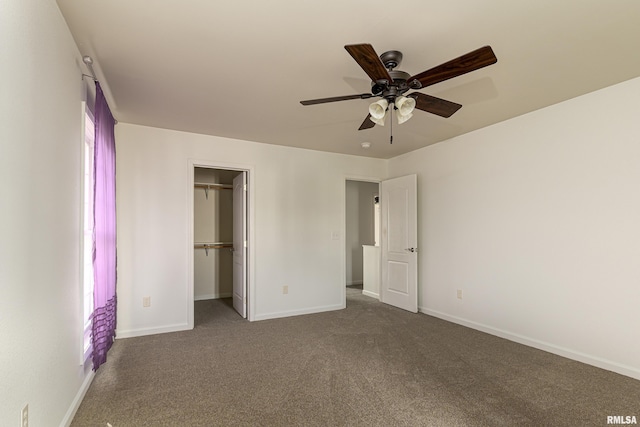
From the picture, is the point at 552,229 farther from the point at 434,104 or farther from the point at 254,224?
the point at 254,224

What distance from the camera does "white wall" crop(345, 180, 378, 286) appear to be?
7.38 metres

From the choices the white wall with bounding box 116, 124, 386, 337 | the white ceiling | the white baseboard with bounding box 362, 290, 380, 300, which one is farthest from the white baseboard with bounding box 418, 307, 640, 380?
the white ceiling

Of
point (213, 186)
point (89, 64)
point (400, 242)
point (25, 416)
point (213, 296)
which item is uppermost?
point (89, 64)

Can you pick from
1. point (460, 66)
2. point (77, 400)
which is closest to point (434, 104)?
point (460, 66)

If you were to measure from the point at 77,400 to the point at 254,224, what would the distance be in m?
2.66

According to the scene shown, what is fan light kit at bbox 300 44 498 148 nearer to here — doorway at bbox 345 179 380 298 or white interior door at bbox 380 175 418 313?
white interior door at bbox 380 175 418 313

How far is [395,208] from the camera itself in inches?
206

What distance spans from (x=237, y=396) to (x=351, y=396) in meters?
0.84

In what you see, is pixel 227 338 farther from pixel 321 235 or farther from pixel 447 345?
pixel 447 345

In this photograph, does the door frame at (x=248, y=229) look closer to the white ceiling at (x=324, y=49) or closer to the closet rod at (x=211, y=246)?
the white ceiling at (x=324, y=49)

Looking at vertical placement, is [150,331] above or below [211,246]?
below

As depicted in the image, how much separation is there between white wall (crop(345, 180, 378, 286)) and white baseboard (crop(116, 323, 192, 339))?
13.1 feet

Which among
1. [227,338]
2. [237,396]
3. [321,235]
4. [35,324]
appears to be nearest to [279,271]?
[321,235]

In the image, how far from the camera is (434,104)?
92.4 inches
